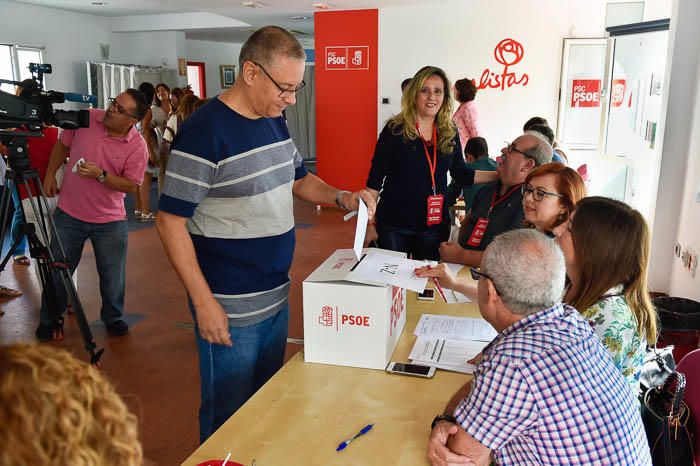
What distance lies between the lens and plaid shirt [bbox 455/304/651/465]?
114cm

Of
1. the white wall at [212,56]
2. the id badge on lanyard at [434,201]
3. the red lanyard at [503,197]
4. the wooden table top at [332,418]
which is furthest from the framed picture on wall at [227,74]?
the wooden table top at [332,418]

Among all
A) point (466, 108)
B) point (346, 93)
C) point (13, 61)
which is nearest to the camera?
point (466, 108)

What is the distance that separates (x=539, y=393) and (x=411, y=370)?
1.91 ft

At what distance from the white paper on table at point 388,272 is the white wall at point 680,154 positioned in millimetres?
2865

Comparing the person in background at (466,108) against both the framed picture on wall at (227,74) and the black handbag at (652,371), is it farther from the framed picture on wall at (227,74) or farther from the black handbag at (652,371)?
the framed picture on wall at (227,74)

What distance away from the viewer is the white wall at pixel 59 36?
910 centimetres

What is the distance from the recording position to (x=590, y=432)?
114cm

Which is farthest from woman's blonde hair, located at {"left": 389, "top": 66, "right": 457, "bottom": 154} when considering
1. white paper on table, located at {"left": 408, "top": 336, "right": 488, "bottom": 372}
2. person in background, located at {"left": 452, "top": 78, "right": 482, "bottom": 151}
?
person in background, located at {"left": 452, "top": 78, "right": 482, "bottom": 151}

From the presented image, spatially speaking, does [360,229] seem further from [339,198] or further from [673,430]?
[673,430]

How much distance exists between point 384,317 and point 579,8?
660cm

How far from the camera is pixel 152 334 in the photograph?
381 cm

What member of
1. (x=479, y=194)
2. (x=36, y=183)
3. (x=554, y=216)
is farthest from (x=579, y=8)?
(x=36, y=183)

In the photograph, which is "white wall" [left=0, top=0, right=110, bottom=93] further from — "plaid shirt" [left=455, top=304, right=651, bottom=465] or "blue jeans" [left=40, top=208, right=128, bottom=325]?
"plaid shirt" [left=455, top=304, right=651, bottom=465]

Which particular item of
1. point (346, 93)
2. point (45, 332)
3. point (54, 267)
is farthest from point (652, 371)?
point (346, 93)
